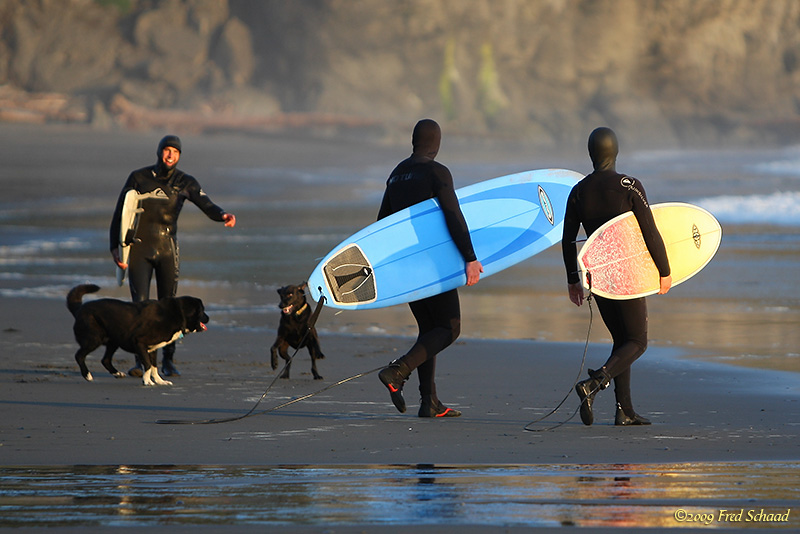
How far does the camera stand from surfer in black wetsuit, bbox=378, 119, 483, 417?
19.3 ft

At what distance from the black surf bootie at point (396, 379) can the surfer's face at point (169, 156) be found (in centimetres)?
257

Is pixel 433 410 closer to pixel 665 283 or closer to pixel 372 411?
pixel 372 411

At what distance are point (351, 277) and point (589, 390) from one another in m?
1.63

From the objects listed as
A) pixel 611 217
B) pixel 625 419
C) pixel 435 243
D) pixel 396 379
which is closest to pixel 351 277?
pixel 435 243

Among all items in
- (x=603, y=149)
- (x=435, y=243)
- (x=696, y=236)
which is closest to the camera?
(x=603, y=149)

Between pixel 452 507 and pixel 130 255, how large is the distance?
4.24 meters

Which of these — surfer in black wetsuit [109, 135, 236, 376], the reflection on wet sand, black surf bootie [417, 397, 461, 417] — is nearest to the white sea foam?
surfer in black wetsuit [109, 135, 236, 376]

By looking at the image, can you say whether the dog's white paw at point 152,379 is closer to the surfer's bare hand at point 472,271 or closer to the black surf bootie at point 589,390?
the surfer's bare hand at point 472,271

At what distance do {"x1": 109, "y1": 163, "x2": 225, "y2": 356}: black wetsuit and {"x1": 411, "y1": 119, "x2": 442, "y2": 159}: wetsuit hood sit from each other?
209cm

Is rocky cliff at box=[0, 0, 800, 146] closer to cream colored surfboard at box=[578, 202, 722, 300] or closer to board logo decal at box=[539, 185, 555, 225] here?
board logo decal at box=[539, 185, 555, 225]

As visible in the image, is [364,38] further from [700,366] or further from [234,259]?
[700,366]

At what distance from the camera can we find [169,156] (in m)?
7.55

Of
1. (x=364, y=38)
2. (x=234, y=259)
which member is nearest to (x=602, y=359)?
(x=234, y=259)

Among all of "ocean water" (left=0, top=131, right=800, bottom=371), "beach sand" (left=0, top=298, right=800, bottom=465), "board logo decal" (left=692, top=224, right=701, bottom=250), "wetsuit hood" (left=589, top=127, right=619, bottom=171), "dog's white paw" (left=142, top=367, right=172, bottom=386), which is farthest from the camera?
"ocean water" (left=0, top=131, right=800, bottom=371)
